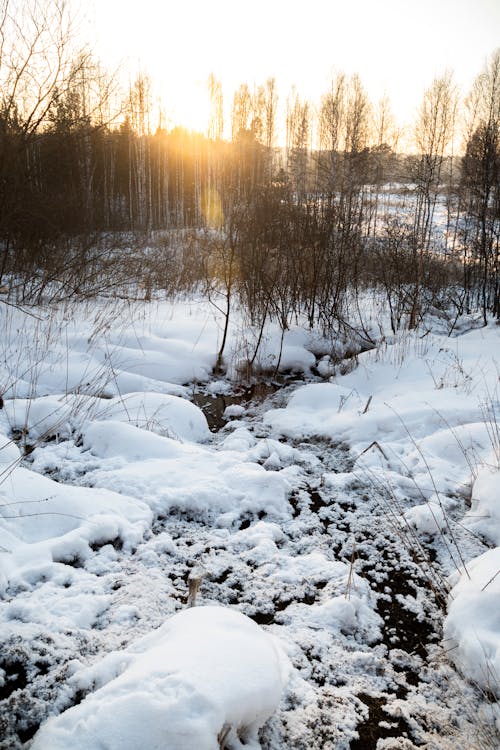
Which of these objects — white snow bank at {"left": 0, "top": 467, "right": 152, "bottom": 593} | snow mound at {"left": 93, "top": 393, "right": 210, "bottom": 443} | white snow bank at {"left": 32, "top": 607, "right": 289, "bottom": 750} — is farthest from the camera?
snow mound at {"left": 93, "top": 393, "right": 210, "bottom": 443}

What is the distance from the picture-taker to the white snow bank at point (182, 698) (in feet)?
3.90

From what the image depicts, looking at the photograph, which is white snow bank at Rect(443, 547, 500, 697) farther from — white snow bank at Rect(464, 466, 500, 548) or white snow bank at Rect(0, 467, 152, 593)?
white snow bank at Rect(0, 467, 152, 593)

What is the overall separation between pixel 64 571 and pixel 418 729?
1.59 metres

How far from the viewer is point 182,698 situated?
1.25 meters

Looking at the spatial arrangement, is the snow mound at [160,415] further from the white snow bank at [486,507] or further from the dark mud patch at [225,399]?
the white snow bank at [486,507]

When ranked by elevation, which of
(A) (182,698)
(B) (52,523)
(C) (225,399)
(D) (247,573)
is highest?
(A) (182,698)

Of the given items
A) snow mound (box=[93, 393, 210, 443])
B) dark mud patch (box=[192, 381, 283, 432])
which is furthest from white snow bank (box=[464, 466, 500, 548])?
dark mud patch (box=[192, 381, 283, 432])

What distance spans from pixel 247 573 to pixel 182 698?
116cm

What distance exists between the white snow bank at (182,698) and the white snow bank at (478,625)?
2.71ft

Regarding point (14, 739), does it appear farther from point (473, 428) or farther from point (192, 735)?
point (473, 428)

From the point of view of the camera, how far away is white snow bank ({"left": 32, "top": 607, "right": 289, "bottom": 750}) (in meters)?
1.19

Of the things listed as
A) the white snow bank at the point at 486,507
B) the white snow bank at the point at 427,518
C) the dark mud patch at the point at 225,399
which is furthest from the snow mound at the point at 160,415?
the white snow bank at the point at 486,507

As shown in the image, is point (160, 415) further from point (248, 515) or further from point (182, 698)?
point (182, 698)

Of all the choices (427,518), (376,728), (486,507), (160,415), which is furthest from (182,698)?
(160,415)
